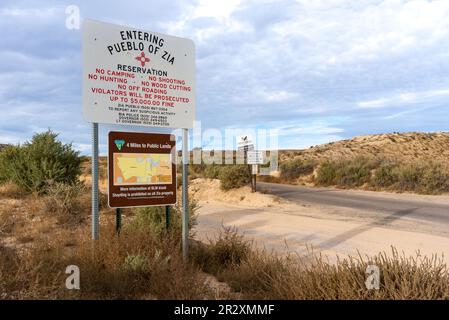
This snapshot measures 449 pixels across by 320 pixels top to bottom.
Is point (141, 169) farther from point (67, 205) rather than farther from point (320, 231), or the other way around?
point (320, 231)

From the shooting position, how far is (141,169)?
21.7ft

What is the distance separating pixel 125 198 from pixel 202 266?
160cm

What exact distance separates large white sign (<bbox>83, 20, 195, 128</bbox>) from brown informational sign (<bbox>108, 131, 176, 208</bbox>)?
33 cm

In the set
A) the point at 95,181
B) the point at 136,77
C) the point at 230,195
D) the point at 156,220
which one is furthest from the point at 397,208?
the point at 95,181

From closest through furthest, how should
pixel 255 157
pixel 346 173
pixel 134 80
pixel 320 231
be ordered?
pixel 134 80, pixel 320 231, pixel 255 157, pixel 346 173

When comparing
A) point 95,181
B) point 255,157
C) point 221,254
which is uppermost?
point 255,157

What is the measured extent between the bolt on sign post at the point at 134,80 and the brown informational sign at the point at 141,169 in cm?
30

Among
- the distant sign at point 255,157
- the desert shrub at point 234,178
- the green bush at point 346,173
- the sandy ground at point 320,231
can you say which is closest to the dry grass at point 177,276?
the sandy ground at point 320,231

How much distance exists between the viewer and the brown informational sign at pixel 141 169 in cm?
635

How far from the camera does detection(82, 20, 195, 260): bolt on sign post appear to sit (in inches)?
235

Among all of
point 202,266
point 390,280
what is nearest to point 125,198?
point 202,266

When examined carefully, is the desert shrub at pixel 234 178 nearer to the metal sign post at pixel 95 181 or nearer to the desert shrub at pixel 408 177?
the desert shrub at pixel 408 177

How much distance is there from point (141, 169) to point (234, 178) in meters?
15.2

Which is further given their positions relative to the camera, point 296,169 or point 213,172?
point 296,169
